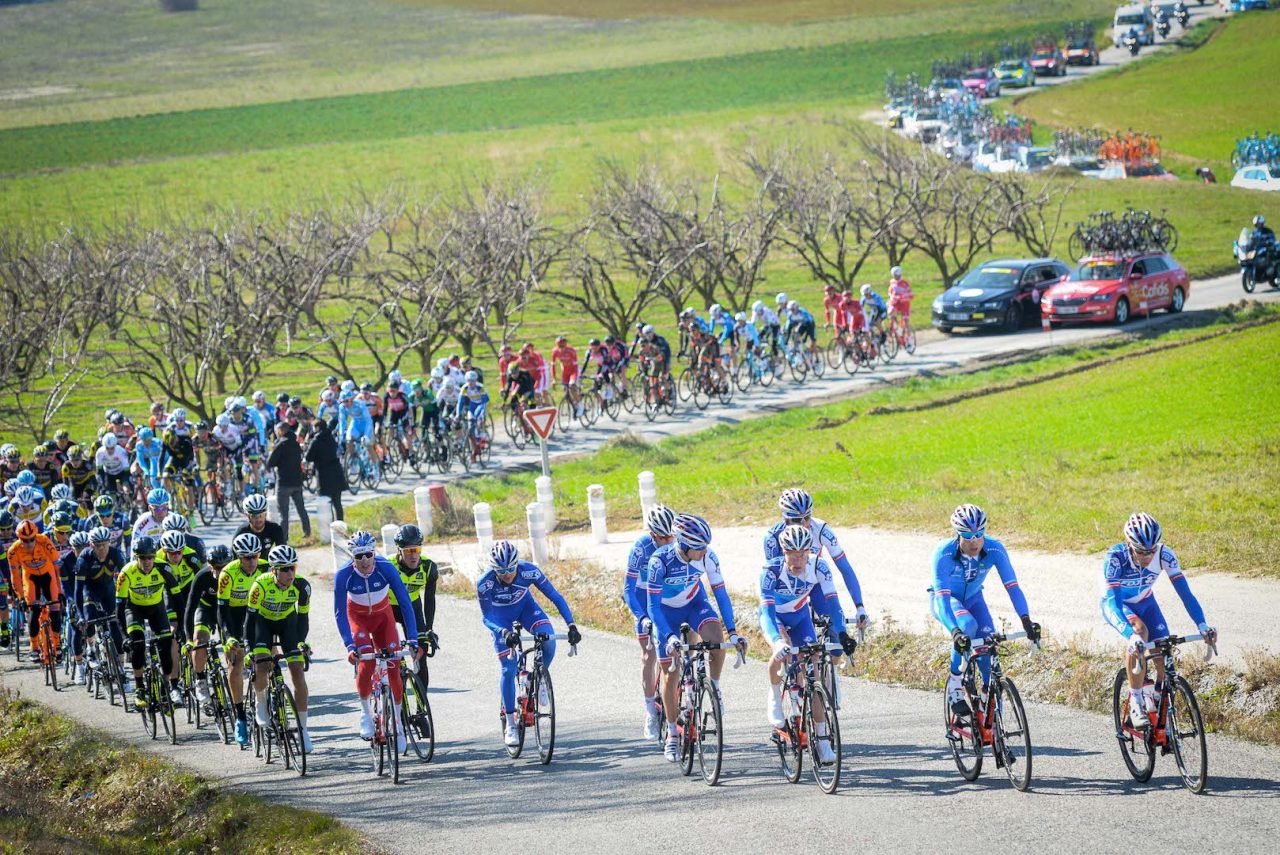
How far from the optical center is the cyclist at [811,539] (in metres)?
10.5

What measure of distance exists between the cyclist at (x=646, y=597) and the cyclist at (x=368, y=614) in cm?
184

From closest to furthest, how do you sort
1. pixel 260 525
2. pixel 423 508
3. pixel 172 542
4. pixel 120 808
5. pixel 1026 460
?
pixel 120 808 < pixel 172 542 < pixel 260 525 < pixel 1026 460 < pixel 423 508

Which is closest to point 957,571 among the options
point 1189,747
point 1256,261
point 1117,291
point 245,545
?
point 1189,747

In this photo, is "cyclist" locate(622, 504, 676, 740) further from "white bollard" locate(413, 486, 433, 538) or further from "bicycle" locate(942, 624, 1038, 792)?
"white bollard" locate(413, 486, 433, 538)

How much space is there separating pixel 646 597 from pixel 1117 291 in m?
29.4

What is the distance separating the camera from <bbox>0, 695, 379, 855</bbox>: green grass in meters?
11.0

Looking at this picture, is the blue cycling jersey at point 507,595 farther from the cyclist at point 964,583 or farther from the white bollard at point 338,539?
the white bollard at point 338,539

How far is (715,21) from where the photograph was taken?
15200cm

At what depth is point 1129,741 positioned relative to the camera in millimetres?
9883

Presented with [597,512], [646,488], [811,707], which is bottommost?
[811,707]

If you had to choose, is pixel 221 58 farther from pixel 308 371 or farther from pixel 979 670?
pixel 979 670

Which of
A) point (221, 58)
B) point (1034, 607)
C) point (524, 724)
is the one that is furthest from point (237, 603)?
point (221, 58)

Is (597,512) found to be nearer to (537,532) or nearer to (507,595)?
(537,532)

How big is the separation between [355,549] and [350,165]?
85.4 meters
